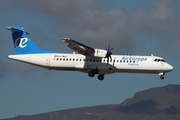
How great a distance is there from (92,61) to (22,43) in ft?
32.3

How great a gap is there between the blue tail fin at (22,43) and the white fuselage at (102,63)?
120cm

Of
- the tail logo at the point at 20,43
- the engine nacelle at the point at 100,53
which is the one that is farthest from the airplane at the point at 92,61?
the tail logo at the point at 20,43

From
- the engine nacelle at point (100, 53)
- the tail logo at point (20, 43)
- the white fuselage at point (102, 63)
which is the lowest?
the white fuselage at point (102, 63)

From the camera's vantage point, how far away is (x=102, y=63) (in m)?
54.3

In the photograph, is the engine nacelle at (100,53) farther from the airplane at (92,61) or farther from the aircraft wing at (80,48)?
the aircraft wing at (80,48)

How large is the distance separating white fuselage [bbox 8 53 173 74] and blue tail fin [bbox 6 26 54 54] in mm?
1203

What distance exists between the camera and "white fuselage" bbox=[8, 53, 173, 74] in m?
53.5

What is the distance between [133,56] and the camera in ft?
179

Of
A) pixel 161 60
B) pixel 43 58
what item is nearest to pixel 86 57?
pixel 43 58

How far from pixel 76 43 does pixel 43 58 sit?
595 cm

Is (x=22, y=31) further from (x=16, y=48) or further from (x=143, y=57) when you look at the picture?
(x=143, y=57)

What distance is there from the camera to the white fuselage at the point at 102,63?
53469 millimetres

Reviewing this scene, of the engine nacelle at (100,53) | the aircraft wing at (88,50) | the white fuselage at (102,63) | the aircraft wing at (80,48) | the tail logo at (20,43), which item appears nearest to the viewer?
the aircraft wing at (80,48)

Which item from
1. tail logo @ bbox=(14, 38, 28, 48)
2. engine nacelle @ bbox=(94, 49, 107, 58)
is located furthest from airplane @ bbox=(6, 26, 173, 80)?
tail logo @ bbox=(14, 38, 28, 48)
